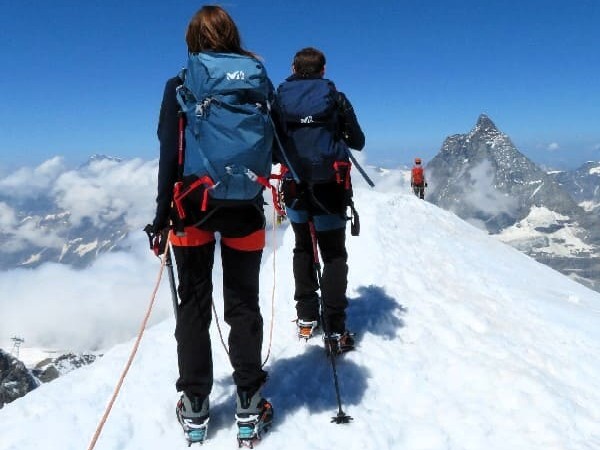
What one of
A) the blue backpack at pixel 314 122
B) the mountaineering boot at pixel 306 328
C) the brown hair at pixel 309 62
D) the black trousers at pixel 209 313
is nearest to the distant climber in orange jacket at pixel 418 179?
the mountaineering boot at pixel 306 328

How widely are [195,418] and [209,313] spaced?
107 centimetres

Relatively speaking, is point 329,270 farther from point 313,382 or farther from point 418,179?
point 418,179

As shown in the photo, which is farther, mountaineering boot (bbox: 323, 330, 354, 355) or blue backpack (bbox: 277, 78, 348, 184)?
mountaineering boot (bbox: 323, 330, 354, 355)

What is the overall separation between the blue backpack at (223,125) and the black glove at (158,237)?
43 centimetres

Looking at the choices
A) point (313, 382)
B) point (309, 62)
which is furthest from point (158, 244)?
point (309, 62)

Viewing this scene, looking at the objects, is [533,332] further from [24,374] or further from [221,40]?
[24,374]

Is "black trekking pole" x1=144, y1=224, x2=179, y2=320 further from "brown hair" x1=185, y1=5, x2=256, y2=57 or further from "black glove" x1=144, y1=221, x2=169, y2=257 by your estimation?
"brown hair" x1=185, y1=5, x2=256, y2=57

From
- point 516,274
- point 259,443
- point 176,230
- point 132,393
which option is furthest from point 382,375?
point 516,274

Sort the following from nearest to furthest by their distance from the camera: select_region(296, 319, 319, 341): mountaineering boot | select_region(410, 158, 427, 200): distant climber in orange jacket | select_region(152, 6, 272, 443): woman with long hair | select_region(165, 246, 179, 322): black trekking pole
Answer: select_region(152, 6, 272, 443): woman with long hair
select_region(165, 246, 179, 322): black trekking pole
select_region(296, 319, 319, 341): mountaineering boot
select_region(410, 158, 427, 200): distant climber in orange jacket

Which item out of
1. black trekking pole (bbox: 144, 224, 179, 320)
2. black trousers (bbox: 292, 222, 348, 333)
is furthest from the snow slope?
black trekking pole (bbox: 144, 224, 179, 320)

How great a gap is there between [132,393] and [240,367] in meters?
1.91

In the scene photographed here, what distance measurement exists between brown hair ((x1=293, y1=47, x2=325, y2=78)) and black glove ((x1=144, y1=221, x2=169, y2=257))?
2893 millimetres

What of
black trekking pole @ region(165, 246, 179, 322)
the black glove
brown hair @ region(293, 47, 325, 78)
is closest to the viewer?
the black glove

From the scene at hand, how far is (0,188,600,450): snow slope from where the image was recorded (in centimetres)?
510
